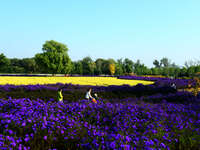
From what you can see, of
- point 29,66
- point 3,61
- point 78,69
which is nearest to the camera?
point 3,61

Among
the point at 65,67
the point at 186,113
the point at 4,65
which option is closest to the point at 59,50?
the point at 65,67

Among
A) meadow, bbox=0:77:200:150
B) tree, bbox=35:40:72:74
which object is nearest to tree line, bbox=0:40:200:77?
tree, bbox=35:40:72:74

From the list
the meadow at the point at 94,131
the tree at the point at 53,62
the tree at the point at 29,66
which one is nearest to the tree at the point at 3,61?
the tree at the point at 29,66

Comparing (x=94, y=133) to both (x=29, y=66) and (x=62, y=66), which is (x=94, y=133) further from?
(x=29, y=66)

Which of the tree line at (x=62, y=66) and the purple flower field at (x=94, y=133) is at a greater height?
the tree line at (x=62, y=66)

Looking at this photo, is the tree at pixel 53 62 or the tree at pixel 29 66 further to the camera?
the tree at pixel 29 66

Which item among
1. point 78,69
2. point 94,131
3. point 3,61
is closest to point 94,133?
point 94,131

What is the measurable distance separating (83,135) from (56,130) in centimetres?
61

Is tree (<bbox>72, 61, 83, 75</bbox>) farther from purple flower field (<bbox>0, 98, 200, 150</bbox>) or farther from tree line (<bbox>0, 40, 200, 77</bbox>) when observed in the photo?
purple flower field (<bbox>0, 98, 200, 150</bbox>)

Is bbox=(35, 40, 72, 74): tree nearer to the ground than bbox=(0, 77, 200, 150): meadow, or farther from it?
farther from it

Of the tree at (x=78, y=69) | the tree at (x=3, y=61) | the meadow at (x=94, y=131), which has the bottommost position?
the meadow at (x=94, y=131)

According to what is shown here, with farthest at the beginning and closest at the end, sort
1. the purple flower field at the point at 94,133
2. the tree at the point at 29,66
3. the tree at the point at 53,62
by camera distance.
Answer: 1. the tree at the point at 29,66
2. the tree at the point at 53,62
3. the purple flower field at the point at 94,133

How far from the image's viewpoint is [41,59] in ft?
192

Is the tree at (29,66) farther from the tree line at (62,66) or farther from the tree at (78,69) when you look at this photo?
the tree at (78,69)
